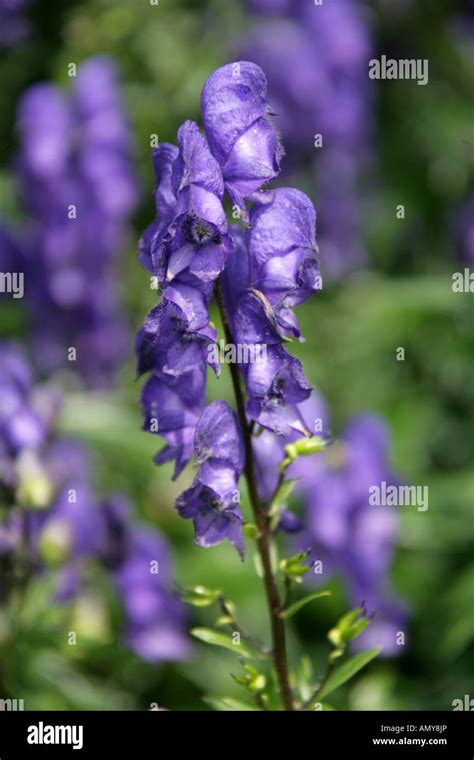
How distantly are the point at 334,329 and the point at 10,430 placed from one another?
2788mm

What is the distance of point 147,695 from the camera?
4555 millimetres

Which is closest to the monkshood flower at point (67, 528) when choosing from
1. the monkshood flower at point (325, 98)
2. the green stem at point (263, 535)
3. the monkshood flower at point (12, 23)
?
the green stem at point (263, 535)

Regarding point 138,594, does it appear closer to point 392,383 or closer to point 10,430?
point 10,430

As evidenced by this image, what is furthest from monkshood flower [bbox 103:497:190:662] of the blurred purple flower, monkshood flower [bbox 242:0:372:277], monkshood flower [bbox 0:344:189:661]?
monkshood flower [bbox 242:0:372:277]

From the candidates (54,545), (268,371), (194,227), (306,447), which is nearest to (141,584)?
(54,545)

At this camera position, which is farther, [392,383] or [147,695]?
[392,383]

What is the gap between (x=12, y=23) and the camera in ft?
24.1

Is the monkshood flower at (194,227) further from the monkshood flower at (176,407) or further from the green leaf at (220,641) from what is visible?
the green leaf at (220,641)

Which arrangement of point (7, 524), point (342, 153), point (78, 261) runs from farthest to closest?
1. point (342, 153)
2. point (78, 261)
3. point (7, 524)

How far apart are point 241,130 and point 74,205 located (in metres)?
3.69

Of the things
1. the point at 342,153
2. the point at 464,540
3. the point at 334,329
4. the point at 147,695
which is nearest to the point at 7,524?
the point at 147,695

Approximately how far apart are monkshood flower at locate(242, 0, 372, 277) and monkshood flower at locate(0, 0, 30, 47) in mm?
1485

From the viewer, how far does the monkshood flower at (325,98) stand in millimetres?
6727
